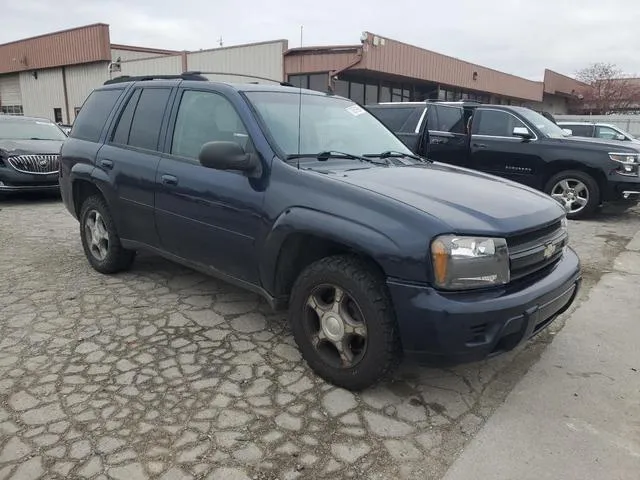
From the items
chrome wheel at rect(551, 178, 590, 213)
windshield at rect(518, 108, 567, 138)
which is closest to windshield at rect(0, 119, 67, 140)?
windshield at rect(518, 108, 567, 138)

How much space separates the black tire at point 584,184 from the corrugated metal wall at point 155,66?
15.9 metres

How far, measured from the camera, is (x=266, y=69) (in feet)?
62.2

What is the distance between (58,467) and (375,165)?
98.0 inches

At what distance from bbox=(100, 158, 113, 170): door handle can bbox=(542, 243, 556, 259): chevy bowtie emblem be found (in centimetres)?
347

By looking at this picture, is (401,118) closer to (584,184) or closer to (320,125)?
(584,184)

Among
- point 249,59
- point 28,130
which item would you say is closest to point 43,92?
point 249,59

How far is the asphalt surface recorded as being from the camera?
238cm

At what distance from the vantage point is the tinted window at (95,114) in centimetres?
475

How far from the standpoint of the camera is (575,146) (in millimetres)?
8156

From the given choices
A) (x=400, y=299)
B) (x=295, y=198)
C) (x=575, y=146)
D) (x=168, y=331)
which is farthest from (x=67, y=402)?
(x=575, y=146)

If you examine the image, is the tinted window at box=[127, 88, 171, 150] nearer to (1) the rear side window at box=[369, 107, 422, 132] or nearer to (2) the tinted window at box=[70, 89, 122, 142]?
(2) the tinted window at box=[70, 89, 122, 142]

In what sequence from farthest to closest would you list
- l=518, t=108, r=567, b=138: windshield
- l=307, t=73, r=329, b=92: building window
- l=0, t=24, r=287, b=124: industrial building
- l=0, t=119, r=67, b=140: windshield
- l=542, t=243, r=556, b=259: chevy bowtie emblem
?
l=0, t=24, r=287, b=124: industrial building → l=307, t=73, r=329, b=92: building window → l=0, t=119, r=67, b=140: windshield → l=518, t=108, r=567, b=138: windshield → l=542, t=243, r=556, b=259: chevy bowtie emblem

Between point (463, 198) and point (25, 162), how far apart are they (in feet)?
28.0

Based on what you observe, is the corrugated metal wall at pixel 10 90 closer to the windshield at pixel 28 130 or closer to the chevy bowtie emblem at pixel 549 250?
the windshield at pixel 28 130
